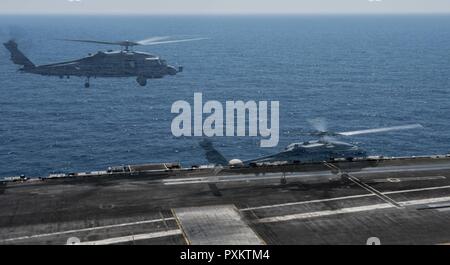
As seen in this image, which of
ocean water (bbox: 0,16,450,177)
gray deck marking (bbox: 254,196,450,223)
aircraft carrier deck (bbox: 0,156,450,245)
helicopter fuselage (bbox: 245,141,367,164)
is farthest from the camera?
ocean water (bbox: 0,16,450,177)

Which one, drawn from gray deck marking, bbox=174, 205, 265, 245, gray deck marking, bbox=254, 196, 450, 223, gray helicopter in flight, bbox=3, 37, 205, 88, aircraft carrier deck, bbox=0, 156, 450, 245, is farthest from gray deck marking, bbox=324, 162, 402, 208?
gray helicopter in flight, bbox=3, 37, 205, 88

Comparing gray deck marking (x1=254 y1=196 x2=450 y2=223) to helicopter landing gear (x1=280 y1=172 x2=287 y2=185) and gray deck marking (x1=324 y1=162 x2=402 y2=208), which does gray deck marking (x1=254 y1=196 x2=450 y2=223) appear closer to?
gray deck marking (x1=324 y1=162 x2=402 y2=208)

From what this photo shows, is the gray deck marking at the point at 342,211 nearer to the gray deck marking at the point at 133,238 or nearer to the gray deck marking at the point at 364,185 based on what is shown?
the gray deck marking at the point at 364,185

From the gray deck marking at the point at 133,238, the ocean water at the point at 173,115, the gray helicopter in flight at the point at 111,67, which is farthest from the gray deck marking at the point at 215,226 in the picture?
the gray helicopter in flight at the point at 111,67

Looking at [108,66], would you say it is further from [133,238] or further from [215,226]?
[133,238]

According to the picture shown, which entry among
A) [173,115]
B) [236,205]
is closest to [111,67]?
[173,115]
